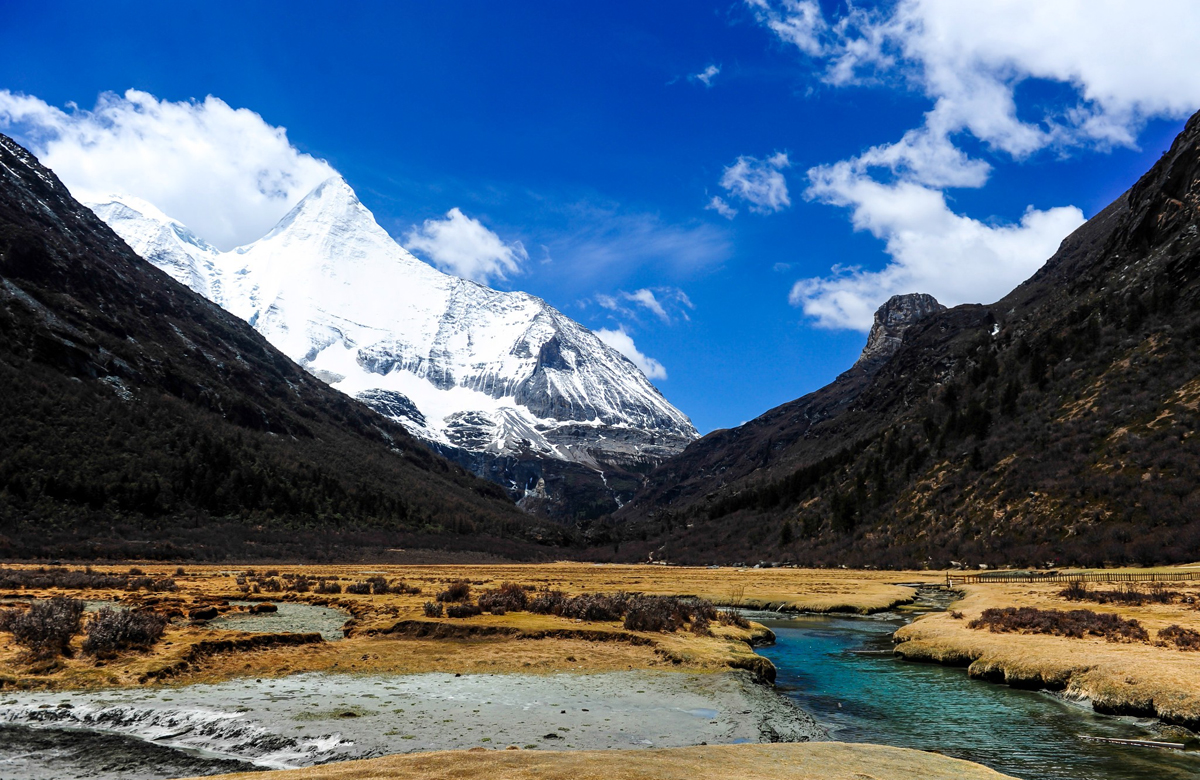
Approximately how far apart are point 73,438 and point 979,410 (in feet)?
514

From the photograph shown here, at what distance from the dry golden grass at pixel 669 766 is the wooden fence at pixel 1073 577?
165 feet

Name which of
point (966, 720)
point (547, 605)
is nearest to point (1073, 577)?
→ point (547, 605)

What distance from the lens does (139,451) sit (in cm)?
12281

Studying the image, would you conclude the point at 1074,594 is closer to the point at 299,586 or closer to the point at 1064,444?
the point at 299,586

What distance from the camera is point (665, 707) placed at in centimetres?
2006

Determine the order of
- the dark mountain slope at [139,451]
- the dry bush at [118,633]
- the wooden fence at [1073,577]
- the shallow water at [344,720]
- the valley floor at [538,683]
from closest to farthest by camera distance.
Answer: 1. the valley floor at [538,683]
2. the shallow water at [344,720]
3. the dry bush at [118,633]
4. the wooden fence at [1073,577]
5. the dark mountain slope at [139,451]

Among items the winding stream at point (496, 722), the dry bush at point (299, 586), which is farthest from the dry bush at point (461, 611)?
the dry bush at point (299, 586)

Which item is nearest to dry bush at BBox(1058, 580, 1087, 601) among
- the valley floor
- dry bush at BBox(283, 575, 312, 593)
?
the valley floor

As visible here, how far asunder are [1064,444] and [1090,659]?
267 feet

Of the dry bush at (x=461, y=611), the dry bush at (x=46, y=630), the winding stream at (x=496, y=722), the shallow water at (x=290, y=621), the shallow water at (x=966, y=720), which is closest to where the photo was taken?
the winding stream at (x=496, y=722)

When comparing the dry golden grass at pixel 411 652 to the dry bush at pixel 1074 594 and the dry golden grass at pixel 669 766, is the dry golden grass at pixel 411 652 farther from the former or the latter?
the dry bush at pixel 1074 594

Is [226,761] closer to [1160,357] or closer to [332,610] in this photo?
[332,610]

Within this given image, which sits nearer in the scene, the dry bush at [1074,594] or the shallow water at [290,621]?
the shallow water at [290,621]

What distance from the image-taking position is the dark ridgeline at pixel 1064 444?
7606 cm
